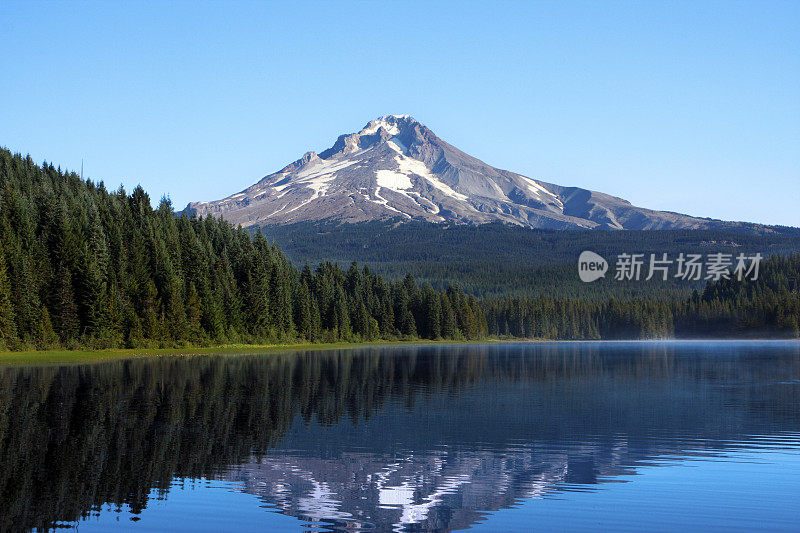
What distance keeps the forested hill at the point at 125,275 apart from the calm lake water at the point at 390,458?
40482 millimetres

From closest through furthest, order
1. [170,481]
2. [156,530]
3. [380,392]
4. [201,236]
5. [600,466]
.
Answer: [156,530]
[170,481]
[600,466]
[380,392]
[201,236]

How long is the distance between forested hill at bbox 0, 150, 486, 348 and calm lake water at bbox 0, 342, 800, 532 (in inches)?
1594

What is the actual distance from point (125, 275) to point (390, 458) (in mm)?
84316

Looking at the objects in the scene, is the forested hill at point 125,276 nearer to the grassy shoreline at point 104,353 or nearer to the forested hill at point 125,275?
the forested hill at point 125,275

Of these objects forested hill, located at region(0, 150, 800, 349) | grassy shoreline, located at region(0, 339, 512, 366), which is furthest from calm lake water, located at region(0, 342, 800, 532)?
forested hill, located at region(0, 150, 800, 349)

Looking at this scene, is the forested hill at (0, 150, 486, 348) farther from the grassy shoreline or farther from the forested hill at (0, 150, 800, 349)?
the grassy shoreline

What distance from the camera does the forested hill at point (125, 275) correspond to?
93.1 meters

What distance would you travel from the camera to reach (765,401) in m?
49.3

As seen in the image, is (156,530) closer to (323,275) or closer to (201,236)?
(201,236)

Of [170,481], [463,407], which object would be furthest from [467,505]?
[463,407]

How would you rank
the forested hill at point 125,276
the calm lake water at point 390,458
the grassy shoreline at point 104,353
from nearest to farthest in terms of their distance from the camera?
the calm lake water at point 390,458, the grassy shoreline at point 104,353, the forested hill at point 125,276

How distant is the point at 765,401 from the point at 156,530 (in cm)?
4140

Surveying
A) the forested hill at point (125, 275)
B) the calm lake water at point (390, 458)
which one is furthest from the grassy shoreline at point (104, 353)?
the calm lake water at point (390, 458)

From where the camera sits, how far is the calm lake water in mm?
20859
